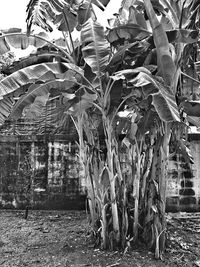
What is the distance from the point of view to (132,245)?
10.5 ft

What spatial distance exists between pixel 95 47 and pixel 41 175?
2910 mm

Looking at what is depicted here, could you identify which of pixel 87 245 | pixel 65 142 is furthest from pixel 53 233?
pixel 65 142

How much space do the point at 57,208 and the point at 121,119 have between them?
250 centimetres

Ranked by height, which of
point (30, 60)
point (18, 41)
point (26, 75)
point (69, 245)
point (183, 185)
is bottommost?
point (69, 245)

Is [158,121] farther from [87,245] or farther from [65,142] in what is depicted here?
[65,142]

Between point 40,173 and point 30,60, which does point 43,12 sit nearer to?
point 30,60

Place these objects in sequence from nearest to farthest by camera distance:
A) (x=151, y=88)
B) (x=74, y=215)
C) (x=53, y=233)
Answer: (x=151, y=88), (x=53, y=233), (x=74, y=215)

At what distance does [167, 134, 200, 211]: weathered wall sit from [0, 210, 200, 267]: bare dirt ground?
17cm

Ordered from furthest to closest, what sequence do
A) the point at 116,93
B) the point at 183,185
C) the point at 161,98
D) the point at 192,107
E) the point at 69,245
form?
the point at 183,185 → the point at 69,245 → the point at 116,93 → the point at 192,107 → the point at 161,98

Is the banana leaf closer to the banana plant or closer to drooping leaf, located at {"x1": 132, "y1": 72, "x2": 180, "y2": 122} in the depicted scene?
the banana plant

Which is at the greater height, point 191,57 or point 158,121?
point 191,57

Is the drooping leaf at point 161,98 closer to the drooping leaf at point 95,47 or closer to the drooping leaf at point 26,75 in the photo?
the drooping leaf at point 95,47

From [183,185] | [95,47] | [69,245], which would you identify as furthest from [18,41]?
[183,185]

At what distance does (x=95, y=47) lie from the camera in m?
2.82
